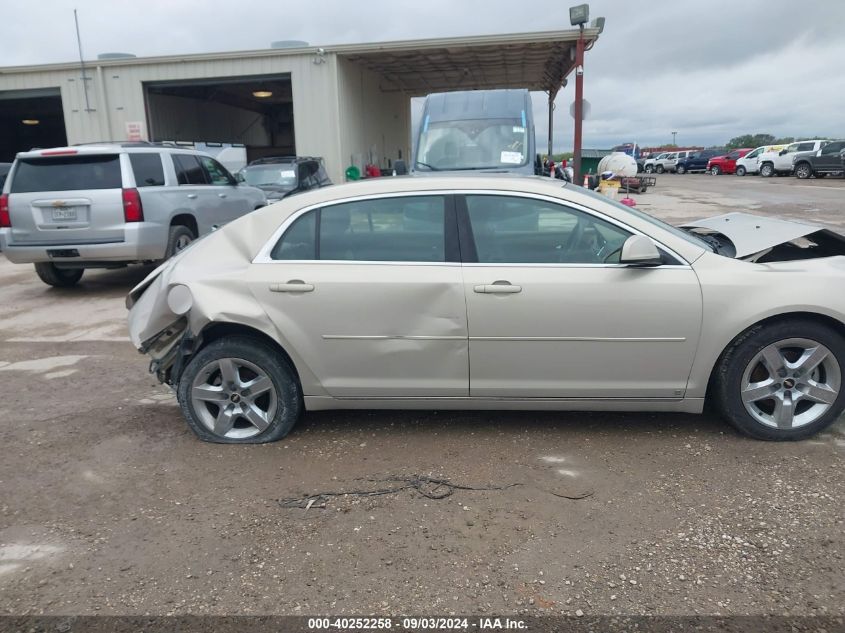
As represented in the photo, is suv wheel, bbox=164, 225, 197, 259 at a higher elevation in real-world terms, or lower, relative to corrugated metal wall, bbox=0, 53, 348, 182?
lower

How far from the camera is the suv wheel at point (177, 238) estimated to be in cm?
878

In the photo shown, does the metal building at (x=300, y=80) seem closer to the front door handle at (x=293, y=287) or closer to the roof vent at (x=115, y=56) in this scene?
the roof vent at (x=115, y=56)

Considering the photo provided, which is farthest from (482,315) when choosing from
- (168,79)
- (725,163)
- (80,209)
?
(725,163)

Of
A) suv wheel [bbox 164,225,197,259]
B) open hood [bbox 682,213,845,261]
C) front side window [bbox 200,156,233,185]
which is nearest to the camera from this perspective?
open hood [bbox 682,213,845,261]

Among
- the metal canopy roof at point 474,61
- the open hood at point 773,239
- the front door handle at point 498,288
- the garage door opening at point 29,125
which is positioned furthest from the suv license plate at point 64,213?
the garage door opening at point 29,125

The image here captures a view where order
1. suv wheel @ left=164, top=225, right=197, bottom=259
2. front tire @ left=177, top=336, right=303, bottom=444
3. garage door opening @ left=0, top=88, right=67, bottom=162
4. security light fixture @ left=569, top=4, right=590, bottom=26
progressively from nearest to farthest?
front tire @ left=177, top=336, right=303, bottom=444 → suv wheel @ left=164, top=225, right=197, bottom=259 → security light fixture @ left=569, top=4, right=590, bottom=26 → garage door opening @ left=0, top=88, right=67, bottom=162

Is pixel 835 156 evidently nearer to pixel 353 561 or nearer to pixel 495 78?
pixel 495 78

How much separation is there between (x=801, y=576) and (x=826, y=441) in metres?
1.46

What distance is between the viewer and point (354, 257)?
388 centimetres

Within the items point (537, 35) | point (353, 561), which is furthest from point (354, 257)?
point (537, 35)

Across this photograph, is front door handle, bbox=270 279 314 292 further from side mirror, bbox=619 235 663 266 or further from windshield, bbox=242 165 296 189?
windshield, bbox=242 165 296 189

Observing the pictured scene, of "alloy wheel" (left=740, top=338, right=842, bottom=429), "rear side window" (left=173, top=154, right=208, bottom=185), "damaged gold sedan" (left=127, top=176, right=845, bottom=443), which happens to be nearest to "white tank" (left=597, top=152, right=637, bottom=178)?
"rear side window" (left=173, top=154, right=208, bottom=185)

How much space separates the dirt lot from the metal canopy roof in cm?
1400

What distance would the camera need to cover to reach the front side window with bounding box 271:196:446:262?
3.85m
